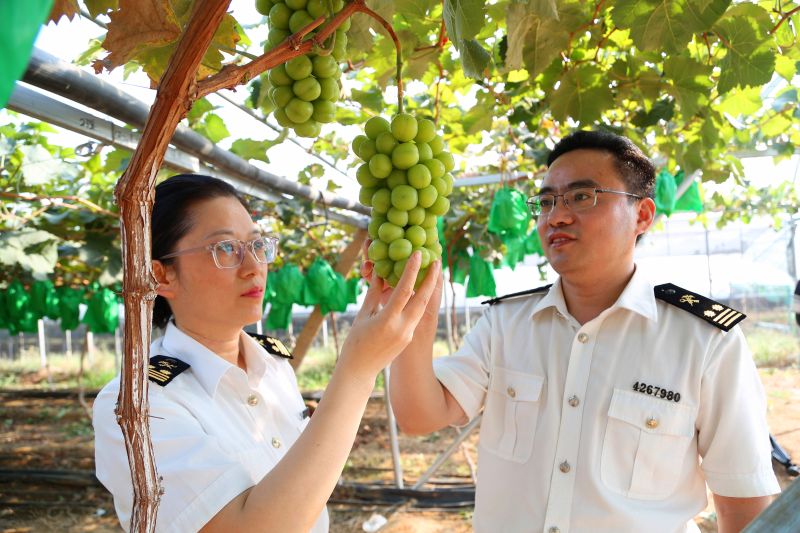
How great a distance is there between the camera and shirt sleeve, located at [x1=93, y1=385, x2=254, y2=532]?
1099mm

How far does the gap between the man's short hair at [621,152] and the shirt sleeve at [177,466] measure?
4.90 ft

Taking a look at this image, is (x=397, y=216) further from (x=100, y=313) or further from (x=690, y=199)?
(x=100, y=313)

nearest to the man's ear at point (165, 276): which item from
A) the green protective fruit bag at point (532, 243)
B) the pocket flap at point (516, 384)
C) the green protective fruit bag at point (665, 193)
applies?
the pocket flap at point (516, 384)

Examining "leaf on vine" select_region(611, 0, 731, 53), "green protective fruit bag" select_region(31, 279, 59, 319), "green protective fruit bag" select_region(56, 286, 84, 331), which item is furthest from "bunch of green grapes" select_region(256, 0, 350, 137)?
"green protective fruit bag" select_region(56, 286, 84, 331)

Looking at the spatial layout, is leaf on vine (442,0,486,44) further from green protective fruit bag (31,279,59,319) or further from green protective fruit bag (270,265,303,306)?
green protective fruit bag (31,279,59,319)

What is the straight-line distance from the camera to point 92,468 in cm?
690

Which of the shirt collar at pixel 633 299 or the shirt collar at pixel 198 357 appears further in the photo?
the shirt collar at pixel 633 299

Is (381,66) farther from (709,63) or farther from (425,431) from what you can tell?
(425,431)

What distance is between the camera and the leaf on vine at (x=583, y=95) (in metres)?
2.35

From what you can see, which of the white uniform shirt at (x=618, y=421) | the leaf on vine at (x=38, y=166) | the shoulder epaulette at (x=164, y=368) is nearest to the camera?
the shoulder epaulette at (x=164, y=368)

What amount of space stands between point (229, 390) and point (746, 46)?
194 centimetres

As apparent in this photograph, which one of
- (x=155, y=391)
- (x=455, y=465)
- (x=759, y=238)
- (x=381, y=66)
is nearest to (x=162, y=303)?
(x=155, y=391)

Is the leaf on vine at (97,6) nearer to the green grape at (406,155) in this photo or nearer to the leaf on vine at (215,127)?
the green grape at (406,155)

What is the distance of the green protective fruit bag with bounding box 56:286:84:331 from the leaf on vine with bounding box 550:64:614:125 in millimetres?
7767
